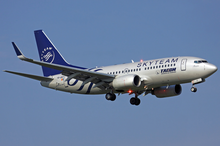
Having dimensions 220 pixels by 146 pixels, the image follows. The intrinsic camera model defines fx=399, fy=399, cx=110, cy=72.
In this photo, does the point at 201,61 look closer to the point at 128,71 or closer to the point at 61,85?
the point at 128,71

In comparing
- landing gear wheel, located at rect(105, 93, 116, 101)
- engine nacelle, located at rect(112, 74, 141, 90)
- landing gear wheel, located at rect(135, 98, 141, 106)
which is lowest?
landing gear wheel, located at rect(135, 98, 141, 106)

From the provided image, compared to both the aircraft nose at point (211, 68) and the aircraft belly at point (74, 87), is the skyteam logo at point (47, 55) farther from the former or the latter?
the aircraft nose at point (211, 68)

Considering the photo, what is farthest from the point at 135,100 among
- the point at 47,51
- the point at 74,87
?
the point at 47,51

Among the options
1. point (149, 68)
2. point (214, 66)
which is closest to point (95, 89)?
point (149, 68)

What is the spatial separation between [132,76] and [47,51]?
1627 cm

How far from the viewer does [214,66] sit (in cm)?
4441

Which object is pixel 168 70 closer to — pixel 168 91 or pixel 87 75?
pixel 168 91

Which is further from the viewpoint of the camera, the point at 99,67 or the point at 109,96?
the point at 99,67

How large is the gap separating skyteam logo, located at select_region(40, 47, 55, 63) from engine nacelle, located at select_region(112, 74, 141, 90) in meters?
13.2

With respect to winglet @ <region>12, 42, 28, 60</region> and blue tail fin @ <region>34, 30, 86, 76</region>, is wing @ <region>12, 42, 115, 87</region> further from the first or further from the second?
blue tail fin @ <region>34, 30, 86, 76</region>

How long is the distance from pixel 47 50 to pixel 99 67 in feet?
30.0

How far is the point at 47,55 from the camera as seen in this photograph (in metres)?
57.0

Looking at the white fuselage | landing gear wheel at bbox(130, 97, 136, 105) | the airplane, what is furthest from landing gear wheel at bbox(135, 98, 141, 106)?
the white fuselage

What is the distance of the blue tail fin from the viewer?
56.1 metres
